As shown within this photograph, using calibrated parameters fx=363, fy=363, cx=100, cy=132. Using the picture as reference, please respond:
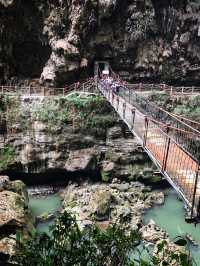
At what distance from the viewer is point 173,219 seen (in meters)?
17.6

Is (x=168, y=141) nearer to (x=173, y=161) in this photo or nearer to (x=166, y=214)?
(x=173, y=161)

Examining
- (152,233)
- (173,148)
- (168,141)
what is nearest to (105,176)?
(152,233)

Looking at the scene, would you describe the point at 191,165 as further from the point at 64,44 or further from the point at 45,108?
the point at 64,44

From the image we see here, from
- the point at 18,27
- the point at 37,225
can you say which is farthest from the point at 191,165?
the point at 18,27

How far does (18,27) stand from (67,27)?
3020 millimetres

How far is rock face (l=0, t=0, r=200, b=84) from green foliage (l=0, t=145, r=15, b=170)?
5.05 m

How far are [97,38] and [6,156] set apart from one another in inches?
357

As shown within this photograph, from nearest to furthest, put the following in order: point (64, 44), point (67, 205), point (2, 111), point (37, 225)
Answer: point (37, 225), point (67, 205), point (2, 111), point (64, 44)

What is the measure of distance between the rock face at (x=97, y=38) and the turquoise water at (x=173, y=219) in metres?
9.39

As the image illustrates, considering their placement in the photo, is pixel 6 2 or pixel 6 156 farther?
pixel 6 2

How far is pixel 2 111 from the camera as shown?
2019cm

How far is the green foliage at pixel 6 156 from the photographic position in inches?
779

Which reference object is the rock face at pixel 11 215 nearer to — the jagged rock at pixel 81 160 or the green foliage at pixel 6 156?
the green foliage at pixel 6 156

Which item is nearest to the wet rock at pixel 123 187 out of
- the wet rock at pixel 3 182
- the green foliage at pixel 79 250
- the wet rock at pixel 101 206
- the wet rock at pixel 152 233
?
the wet rock at pixel 101 206
